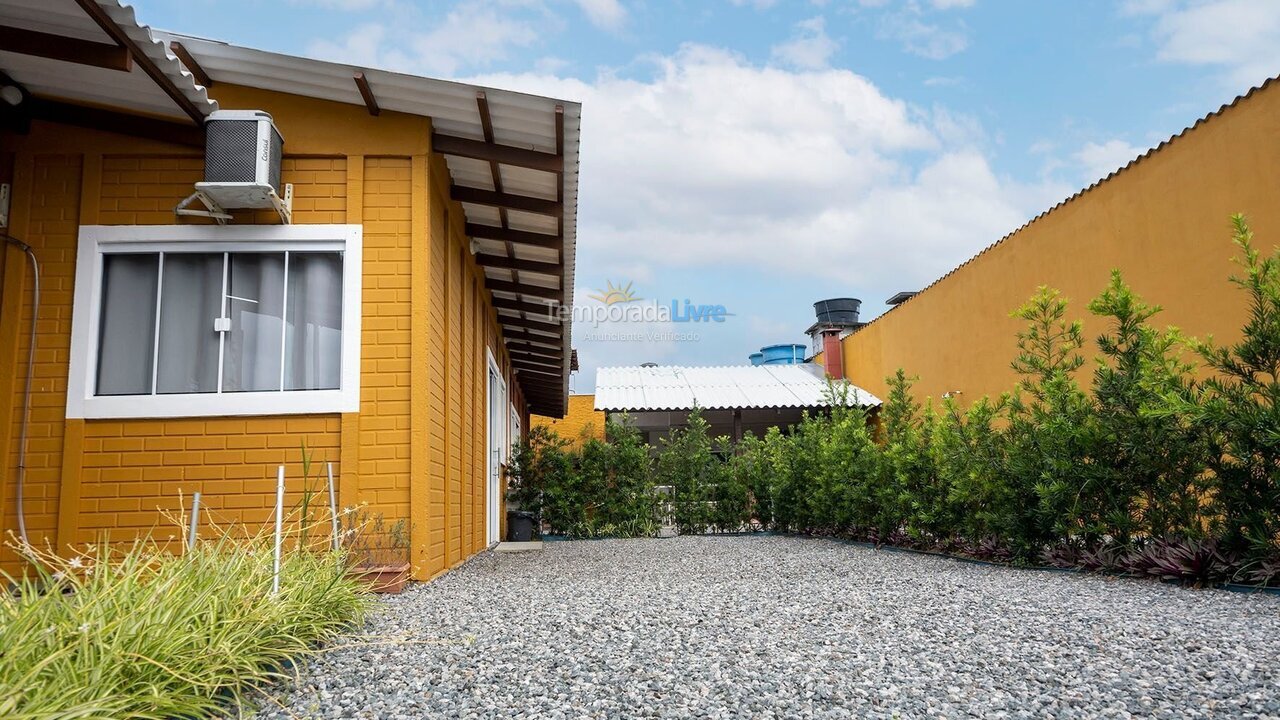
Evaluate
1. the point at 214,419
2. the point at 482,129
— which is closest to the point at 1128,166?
the point at 482,129

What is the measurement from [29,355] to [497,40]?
6.03 m

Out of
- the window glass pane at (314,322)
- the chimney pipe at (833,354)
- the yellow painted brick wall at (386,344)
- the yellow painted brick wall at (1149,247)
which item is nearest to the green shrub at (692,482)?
the yellow painted brick wall at (1149,247)

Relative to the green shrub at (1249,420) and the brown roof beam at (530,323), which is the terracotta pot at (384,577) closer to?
the green shrub at (1249,420)

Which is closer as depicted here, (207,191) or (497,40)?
(207,191)

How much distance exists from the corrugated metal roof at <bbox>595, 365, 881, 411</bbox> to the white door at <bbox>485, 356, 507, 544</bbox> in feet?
11.5

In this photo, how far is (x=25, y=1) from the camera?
12.0 feet

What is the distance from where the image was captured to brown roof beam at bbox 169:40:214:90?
4.91 meters

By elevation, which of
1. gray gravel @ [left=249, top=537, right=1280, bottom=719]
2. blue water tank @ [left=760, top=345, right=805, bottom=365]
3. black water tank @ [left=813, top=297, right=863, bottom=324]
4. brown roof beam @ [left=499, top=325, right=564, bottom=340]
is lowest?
gray gravel @ [left=249, top=537, right=1280, bottom=719]

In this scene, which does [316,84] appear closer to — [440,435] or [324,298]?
[324,298]

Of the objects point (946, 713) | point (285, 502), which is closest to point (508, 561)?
point (285, 502)

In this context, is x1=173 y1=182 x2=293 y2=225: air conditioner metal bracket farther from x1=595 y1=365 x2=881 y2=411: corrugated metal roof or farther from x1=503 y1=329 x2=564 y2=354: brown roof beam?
x1=595 y1=365 x2=881 y2=411: corrugated metal roof

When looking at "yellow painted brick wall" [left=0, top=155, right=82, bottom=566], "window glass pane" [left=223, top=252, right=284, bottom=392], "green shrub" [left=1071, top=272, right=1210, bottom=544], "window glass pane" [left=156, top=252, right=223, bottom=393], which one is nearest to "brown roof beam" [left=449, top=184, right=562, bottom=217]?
"window glass pane" [left=223, top=252, right=284, bottom=392]

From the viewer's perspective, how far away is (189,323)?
497cm

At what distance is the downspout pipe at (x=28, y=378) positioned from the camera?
474 centimetres
